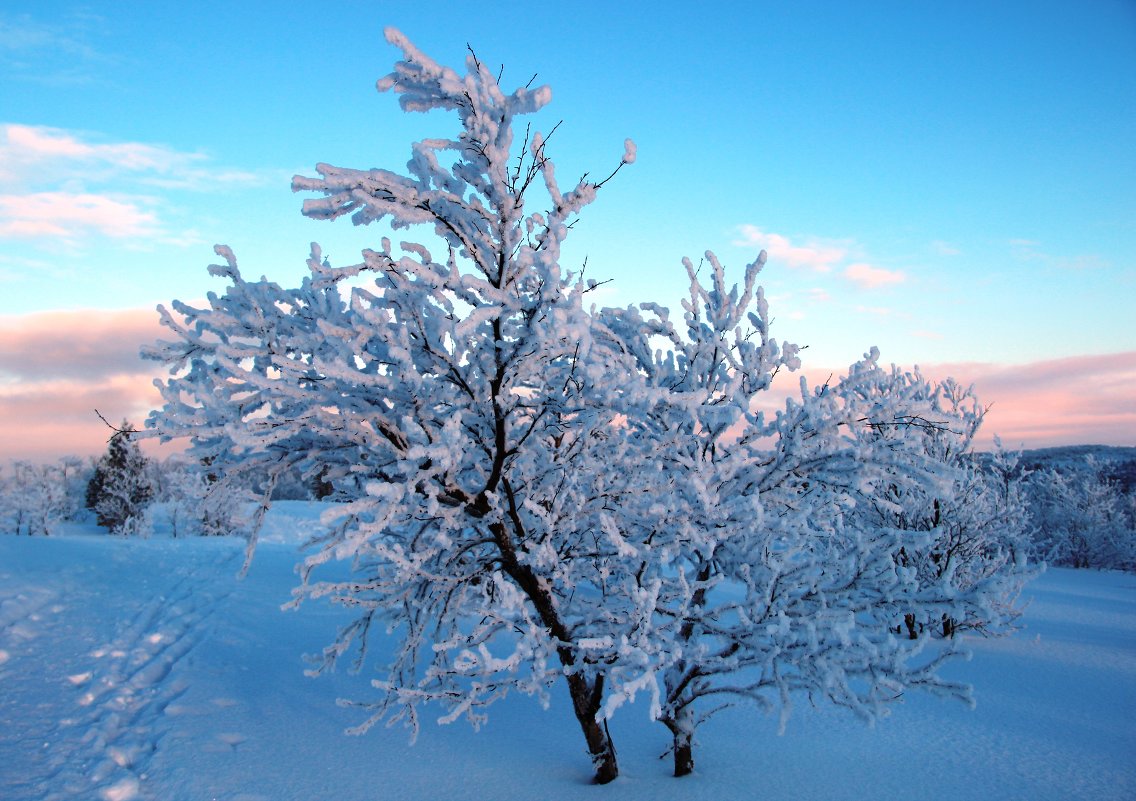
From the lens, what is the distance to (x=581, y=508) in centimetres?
462

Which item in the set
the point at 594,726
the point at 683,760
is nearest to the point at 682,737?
the point at 683,760

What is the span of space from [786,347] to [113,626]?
440 inches

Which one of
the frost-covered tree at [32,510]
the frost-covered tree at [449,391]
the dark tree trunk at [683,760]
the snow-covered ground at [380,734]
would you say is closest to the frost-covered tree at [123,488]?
the frost-covered tree at [32,510]

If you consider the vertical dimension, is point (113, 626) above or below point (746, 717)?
above

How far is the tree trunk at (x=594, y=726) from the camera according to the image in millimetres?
5246

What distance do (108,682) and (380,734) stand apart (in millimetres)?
3994

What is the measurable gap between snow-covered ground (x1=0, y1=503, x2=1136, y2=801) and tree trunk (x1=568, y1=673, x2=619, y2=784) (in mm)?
165

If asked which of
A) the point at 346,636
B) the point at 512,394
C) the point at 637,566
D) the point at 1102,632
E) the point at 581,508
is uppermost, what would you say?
the point at 512,394

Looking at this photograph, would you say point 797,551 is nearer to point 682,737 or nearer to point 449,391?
point 682,737

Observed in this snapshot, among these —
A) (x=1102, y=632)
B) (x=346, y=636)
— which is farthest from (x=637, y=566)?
(x=1102, y=632)

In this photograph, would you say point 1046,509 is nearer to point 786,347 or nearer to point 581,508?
point 786,347

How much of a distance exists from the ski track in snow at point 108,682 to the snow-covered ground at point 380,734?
1.2 inches

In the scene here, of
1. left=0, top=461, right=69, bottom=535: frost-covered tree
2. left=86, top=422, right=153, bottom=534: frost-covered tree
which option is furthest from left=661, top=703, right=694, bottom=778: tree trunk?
left=0, top=461, right=69, bottom=535: frost-covered tree

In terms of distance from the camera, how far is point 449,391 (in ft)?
14.2
